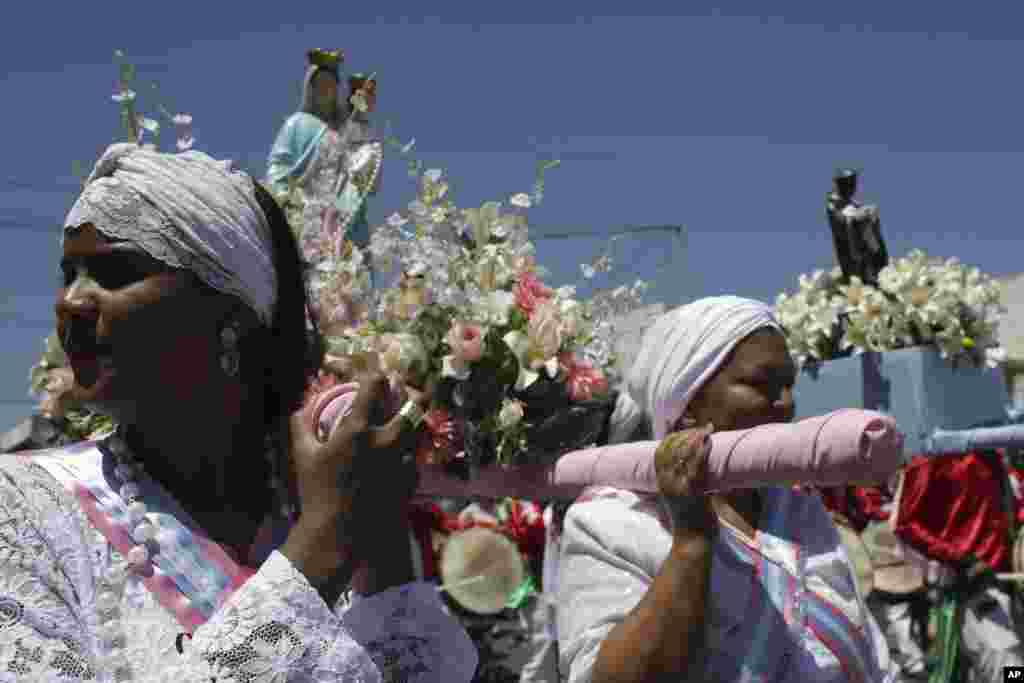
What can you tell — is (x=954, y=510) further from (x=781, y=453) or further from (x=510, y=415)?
(x=781, y=453)

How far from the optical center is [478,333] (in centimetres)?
298

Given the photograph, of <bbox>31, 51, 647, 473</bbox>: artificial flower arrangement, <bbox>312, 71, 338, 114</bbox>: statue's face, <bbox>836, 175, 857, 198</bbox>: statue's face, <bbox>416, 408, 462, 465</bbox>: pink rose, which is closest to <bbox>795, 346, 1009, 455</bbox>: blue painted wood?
<bbox>836, 175, 857, 198</bbox>: statue's face

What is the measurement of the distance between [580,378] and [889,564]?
526 centimetres

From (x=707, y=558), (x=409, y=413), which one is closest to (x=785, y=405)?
(x=707, y=558)

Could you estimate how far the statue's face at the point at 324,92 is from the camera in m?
7.27

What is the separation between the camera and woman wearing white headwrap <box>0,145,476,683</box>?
55.4 inches

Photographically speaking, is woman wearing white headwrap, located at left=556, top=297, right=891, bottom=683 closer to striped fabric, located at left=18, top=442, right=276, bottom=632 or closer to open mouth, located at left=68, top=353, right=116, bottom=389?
striped fabric, located at left=18, top=442, right=276, bottom=632

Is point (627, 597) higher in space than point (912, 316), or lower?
higher

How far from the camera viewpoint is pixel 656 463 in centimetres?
238

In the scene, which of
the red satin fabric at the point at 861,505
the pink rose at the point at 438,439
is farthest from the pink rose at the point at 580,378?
the red satin fabric at the point at 861,505

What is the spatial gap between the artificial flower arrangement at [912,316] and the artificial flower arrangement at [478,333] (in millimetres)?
3799

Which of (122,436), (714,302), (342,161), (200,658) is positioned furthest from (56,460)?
(342,161)

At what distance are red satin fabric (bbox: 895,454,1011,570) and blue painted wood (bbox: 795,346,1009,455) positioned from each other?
0.36 metres

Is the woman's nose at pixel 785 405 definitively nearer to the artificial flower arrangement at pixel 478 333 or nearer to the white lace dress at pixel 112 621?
the artificial flower arrangement at pixel 478 333
